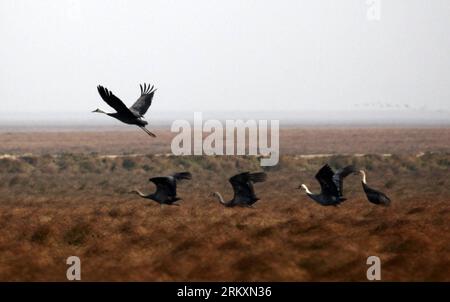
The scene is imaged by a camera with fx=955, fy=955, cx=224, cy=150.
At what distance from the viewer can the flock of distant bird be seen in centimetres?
2264

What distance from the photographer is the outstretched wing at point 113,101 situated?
68.5 ft

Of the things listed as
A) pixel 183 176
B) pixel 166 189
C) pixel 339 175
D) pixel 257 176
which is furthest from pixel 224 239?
pixel 339 175

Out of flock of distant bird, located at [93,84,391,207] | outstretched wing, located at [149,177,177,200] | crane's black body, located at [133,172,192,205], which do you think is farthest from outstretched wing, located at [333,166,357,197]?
outstretched wing, located at [149,177,177,200]

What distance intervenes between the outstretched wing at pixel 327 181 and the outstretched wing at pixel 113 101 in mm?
4801

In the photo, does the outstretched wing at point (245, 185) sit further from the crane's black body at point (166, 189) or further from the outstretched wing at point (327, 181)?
the outstretched wing at point (327, 181)

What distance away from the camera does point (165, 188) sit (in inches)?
933

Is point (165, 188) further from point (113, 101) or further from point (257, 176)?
point (113, 101)

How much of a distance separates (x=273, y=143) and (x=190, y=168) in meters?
51.9

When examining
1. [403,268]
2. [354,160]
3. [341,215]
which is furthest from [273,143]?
[403,268]

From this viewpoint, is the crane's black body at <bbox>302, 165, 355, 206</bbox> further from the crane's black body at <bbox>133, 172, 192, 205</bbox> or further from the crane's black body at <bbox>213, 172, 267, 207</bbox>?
the crane's black body at <bbox>133, 172, 192, 205</bbox>

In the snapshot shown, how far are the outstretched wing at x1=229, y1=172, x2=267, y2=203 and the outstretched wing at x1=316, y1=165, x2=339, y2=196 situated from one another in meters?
1.64

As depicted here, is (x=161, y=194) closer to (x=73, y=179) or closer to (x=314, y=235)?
(x=314, y=235)

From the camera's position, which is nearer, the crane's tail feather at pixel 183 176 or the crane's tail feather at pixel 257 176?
the crane's tail feather at pixel 183 176

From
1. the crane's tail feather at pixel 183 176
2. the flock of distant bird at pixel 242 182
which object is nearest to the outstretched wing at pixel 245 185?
the flock of distant bird at pixel 242 182
